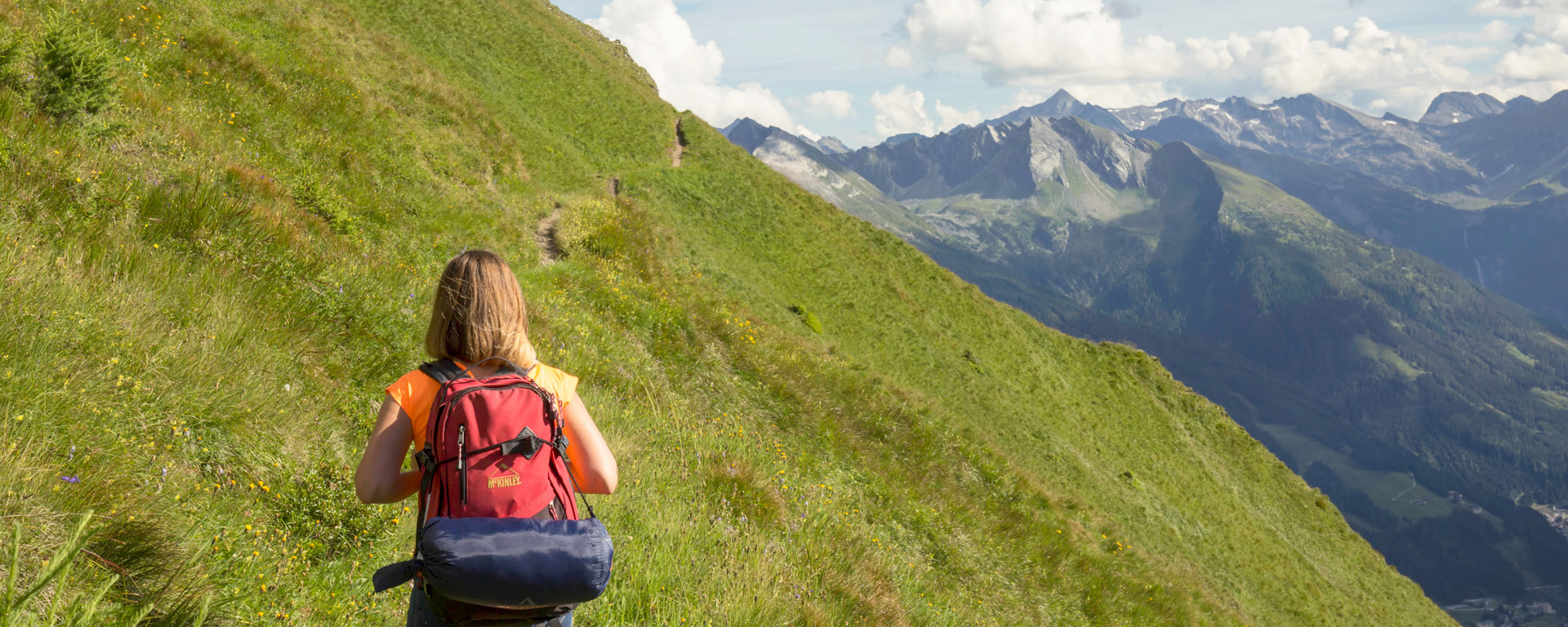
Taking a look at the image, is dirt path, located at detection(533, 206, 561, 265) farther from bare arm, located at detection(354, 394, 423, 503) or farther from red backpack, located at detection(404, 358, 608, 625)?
red backpack, located at detection(404, 358, 608, 625)

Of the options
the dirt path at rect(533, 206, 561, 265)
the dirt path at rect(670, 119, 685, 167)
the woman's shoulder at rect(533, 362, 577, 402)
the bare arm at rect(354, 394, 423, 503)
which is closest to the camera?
the bare arm at rect(354, 394, 423, 503)

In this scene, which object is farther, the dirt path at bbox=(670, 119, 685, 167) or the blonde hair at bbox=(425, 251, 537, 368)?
the dirt path at bbox=(670, 119, 685, 167)

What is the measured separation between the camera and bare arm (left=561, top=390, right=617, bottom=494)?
11.8 feet

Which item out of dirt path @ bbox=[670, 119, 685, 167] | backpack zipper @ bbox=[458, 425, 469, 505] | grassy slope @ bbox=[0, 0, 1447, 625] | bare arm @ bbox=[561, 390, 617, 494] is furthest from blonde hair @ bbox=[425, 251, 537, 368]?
dirt path @ bbox=[670, 119, 685, 167]

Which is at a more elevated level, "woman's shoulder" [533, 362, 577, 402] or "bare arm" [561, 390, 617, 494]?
"woman's shoulder" [533, 362, 577, 402]

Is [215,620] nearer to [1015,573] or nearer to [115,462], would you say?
[115,462]

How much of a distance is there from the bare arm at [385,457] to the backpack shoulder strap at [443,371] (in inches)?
7.6

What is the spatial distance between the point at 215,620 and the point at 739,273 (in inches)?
997

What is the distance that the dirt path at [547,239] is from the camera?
1841 cm

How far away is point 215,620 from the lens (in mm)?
3406

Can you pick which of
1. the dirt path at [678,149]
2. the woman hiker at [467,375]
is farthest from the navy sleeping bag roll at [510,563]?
the dirt path at [678,149]

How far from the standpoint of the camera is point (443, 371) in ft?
10.8

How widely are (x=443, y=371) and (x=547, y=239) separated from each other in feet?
58.2

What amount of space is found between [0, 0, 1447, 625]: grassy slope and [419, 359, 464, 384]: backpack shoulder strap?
4.87 feet
